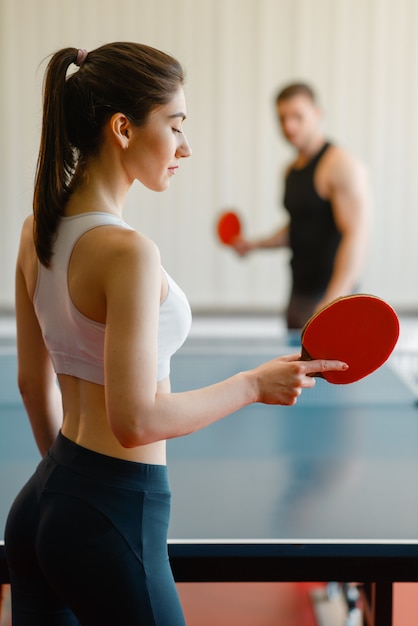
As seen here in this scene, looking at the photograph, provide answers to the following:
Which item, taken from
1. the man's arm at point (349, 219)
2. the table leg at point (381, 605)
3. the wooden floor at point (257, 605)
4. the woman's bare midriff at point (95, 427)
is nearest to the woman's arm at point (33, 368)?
the woman's bare midriff at point (95, 427)

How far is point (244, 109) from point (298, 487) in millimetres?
4363

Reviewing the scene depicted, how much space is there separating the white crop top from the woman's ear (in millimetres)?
106

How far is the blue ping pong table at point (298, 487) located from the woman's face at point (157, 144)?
25.3 inches

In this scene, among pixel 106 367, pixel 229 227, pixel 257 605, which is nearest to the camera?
pixel 106 367

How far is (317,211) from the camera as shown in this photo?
12.0 ft

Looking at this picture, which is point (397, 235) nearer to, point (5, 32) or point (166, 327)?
point (5, 32)

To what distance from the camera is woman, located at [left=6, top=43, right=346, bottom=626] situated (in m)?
1.11

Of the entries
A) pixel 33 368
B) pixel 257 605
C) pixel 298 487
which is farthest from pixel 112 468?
pixel 257 605

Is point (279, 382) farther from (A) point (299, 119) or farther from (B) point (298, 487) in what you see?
(A) point (299, 119)

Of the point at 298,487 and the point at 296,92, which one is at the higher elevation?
the point at 296,92

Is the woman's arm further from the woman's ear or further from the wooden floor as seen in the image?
the wooden floor

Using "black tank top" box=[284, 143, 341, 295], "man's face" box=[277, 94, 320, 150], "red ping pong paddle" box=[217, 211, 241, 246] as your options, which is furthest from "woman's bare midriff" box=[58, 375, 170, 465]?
"red ping pong paddle" box=[217, 211, 241, 246]

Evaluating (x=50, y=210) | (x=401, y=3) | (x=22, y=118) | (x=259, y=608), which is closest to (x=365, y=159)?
(x=401, y=3)

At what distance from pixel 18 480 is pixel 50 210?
81cm
